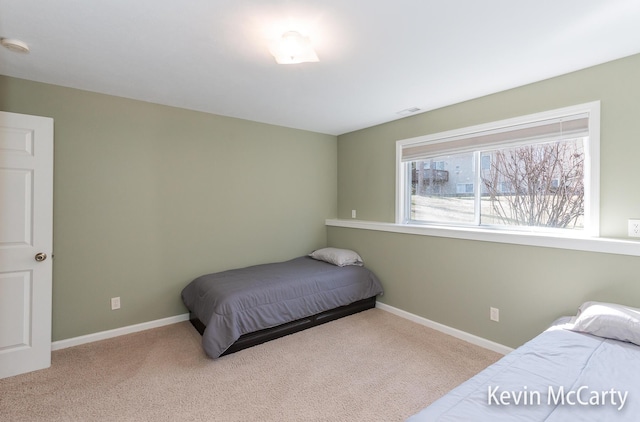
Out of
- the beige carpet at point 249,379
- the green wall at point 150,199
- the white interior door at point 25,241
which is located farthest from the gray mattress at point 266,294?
the white interior door at point 25,241

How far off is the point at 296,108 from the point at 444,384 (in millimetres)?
2890

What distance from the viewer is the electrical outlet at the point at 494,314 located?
2.67m

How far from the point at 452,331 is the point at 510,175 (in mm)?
1639

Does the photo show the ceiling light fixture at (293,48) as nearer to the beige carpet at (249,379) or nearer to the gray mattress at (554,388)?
the gray mattress at (554,388)

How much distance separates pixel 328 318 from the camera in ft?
10.8

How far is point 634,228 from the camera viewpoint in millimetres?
2045

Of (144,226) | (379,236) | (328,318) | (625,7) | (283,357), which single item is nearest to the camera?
(625,7)

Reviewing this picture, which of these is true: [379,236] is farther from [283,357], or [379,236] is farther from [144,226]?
[144,226]

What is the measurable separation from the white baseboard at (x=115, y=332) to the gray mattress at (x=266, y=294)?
270 millimetres

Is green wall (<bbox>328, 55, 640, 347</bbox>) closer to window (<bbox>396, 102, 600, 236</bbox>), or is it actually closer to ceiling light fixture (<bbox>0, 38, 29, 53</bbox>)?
window (<bbox>396, 102, 600, 236</bbox>)

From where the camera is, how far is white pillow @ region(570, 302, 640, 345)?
1663mm

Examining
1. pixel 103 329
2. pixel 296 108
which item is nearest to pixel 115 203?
pixel 103 329

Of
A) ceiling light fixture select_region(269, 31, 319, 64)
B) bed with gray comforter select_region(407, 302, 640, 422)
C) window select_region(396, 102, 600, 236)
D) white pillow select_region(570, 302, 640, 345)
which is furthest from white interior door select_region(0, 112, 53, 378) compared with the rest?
white pillow select_region(570, 302, 640, 345)

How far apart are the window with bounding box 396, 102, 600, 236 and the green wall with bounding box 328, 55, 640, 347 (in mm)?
92
